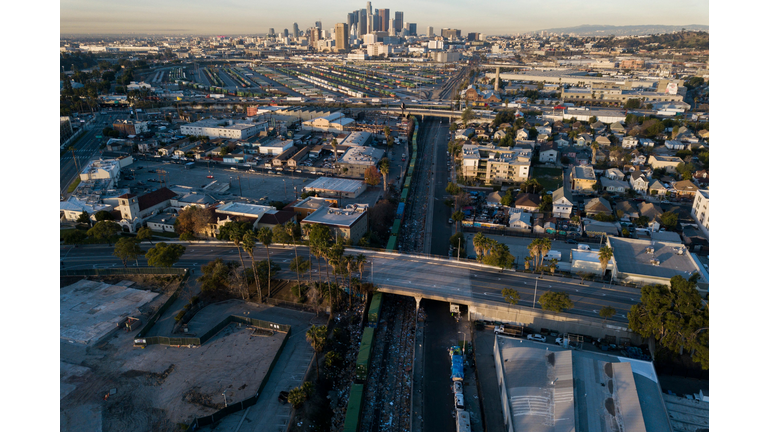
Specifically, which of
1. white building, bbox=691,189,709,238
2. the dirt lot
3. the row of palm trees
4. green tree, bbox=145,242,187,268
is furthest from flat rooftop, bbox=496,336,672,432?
white building, bbox=691,189,709,238

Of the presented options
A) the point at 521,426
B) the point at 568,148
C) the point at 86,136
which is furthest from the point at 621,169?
the point at 86,136

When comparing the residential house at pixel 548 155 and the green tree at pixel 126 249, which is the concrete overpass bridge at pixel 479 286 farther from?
the residential house at pixel 548 155

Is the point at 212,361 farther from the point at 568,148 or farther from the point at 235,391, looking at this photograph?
the point at 568,148

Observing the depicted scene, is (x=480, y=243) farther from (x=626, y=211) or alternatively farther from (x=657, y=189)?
(x=657, y=189)

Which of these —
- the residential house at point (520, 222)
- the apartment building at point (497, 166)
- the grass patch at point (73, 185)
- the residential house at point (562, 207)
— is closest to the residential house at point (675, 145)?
the apartment building at point (497, 166)

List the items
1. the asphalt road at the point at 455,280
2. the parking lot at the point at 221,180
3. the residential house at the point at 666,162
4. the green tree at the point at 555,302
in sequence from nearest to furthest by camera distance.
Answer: the green tree at the point at 555,302 → the asphalt road at the point at 455,280 → the parking lot at the point at 221,180 → the residential house at the point at 666,162
